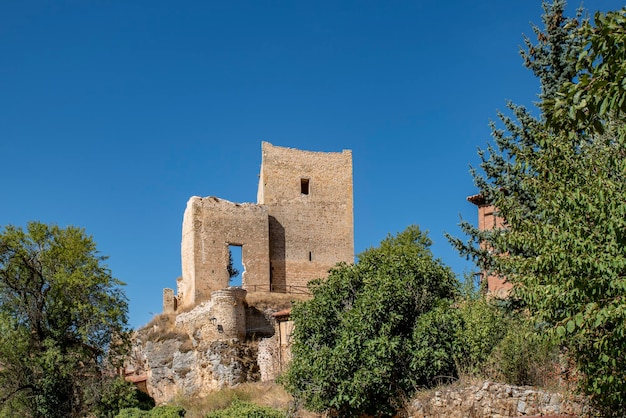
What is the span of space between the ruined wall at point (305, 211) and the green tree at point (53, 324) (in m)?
14.5

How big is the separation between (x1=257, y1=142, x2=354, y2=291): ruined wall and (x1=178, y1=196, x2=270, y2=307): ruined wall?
1201 millimetres

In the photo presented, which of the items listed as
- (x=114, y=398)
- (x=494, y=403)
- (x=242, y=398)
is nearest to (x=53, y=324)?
(x=114, y=398)

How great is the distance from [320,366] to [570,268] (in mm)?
9804

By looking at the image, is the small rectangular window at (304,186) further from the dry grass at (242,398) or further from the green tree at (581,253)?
the green tree at (581,253)

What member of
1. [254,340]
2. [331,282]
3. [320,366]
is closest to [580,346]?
[320,366]

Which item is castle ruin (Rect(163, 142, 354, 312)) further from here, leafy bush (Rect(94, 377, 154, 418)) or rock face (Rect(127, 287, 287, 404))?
leafy bush (Rect(94, 377, 154, 418))

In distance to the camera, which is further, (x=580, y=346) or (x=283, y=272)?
(x=283, y=272)

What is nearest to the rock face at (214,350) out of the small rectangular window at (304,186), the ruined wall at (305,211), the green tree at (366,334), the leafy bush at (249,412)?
the ruined wall at (305,211)

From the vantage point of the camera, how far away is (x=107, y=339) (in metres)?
28.4

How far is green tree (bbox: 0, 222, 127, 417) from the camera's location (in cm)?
2650

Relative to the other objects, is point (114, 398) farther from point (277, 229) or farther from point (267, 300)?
point (277, 229)

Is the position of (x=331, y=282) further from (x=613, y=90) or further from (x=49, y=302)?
(x=613, y=90)

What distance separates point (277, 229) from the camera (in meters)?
42.7

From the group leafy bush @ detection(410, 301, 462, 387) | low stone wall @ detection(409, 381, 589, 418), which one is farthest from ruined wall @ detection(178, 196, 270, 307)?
low stone wall @ detection(409, 381, 589, 418)
